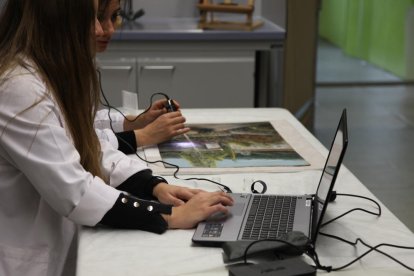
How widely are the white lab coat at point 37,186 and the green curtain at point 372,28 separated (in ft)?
18.7

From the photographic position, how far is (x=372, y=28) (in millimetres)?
7062

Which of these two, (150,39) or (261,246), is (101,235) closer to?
(261,246)

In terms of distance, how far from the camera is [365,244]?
1494 mm

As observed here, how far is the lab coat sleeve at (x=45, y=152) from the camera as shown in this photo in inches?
58.2

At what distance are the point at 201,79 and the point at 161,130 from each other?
1.74m

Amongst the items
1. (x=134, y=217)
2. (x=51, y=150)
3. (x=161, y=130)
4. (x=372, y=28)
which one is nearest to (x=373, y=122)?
(x=372, y=28)

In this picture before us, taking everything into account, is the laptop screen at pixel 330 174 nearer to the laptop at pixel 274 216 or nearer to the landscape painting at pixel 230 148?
the laptop at pixel 274 216

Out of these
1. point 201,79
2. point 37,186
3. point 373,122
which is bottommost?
point 373,122

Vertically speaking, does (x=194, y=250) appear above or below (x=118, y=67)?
above

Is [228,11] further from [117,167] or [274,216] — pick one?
[274,216]

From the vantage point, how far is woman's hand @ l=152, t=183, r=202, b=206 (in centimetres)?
170

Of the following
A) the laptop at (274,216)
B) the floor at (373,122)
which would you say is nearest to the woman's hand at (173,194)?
the laptop at (274,216)

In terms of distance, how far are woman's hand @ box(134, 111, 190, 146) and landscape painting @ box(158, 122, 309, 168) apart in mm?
29

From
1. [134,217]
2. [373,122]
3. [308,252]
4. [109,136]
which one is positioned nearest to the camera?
[308,252]
